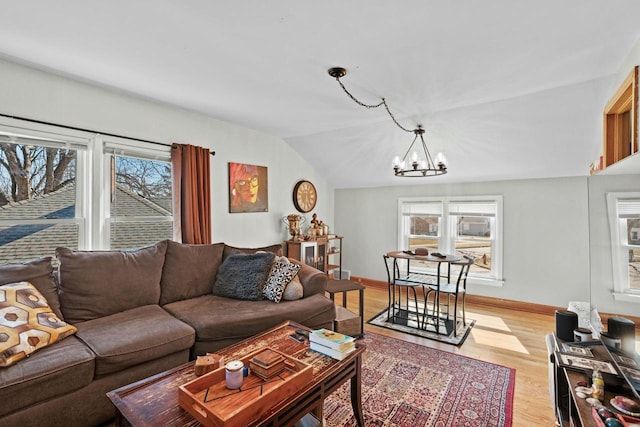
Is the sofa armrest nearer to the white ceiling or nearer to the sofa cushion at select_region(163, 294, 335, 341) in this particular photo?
the sofa cushion at select_region(163, 294, 335, 341)

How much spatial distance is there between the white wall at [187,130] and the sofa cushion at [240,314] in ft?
3.92

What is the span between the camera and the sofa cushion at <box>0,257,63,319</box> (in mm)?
2061

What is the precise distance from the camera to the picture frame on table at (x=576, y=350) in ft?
5.85

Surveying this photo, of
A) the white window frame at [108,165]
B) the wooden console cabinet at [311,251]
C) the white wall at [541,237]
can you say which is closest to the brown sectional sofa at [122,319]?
the white window frame at [108,165]

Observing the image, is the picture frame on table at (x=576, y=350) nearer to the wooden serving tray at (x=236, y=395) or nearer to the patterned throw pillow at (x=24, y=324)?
the wooden serving tray at (x=236, y=395)

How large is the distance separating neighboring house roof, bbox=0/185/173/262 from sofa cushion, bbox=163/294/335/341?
90 cm

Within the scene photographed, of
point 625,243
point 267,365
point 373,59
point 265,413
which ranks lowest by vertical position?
point 265,413

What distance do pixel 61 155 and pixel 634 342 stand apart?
401 centimetres

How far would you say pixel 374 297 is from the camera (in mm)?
4676

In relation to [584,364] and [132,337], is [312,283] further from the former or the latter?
[584,364]

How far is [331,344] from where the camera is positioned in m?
1.82

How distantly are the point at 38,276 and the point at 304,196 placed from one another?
3350 millimetres

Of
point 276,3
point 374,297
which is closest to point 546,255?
point 374,297

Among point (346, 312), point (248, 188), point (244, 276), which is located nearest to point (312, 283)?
point (346, 312)
